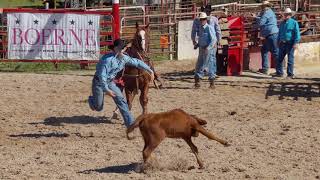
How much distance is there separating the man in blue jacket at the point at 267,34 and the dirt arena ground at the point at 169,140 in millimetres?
807

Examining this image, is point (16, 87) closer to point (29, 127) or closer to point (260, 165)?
point (29, 127)

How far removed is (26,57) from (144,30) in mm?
5926

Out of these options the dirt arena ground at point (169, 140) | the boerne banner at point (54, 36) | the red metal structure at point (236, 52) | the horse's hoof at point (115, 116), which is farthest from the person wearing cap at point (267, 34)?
the horse's hoof at point (115, 116)

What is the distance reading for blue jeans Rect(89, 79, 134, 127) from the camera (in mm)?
9227

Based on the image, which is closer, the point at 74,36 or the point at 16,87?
the point at 16,87

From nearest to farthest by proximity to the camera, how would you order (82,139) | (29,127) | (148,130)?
(148,130) → (82,139) → (29,127)

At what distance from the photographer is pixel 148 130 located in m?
7.11

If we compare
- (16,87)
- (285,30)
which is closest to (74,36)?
(16,87)

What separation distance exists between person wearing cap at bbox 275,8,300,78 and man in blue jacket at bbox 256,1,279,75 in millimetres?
338

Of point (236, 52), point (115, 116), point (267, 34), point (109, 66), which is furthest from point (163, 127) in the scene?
point (267, 34)

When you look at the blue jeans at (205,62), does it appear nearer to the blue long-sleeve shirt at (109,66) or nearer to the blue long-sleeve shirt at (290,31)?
the blue long-sleeve shirt at (290,31)

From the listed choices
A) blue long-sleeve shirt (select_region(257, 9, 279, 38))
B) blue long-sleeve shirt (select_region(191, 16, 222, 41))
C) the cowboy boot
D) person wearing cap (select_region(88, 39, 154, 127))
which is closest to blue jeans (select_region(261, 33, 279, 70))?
blue long-sleeve shirt (select_region(257, 9, 279, 38))

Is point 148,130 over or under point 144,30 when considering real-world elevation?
under

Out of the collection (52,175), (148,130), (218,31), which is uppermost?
(218,31)
